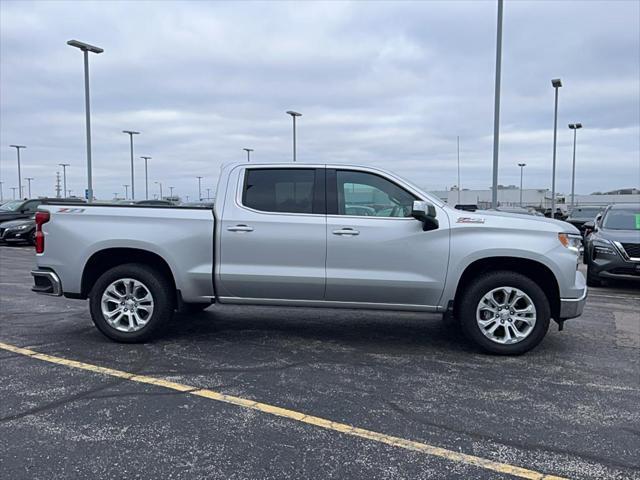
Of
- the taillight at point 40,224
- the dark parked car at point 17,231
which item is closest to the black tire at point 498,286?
the taillight at point 40,224

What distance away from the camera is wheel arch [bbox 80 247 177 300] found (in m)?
5.91

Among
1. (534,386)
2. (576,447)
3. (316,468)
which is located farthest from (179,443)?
(534,386)

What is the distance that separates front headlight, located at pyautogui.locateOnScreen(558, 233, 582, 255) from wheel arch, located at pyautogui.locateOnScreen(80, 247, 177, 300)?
158 inches

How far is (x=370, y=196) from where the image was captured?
570 centimetres

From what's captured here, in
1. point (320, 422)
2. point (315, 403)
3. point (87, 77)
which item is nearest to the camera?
point (320, 422)

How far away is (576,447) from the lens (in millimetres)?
3529

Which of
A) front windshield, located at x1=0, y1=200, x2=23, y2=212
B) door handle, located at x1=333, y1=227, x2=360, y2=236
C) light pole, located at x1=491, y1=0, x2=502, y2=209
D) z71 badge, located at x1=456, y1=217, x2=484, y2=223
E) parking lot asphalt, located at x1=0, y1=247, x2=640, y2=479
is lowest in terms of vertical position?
parking lot asphalt, located at x1=0, y1=247, x2=640, y2=479

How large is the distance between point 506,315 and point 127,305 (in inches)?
155

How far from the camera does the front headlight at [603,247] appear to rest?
987cm

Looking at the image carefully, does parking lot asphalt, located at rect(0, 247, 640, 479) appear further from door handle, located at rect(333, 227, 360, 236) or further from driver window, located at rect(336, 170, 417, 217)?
driver window, located at rect(336, 170, 417, 217)

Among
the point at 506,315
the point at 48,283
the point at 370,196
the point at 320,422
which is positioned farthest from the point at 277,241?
the point at 48,283

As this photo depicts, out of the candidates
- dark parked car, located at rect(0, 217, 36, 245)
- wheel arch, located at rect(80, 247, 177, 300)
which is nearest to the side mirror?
wheel arch, located at rect(80, 247, 177, 300)

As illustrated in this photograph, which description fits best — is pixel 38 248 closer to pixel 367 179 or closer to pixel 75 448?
pixel 75 448

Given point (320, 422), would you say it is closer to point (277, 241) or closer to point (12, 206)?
point (277, 241)
